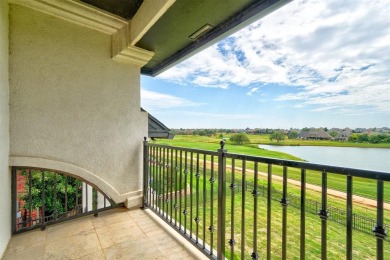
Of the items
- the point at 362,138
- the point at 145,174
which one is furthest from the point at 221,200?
the point at 145,174

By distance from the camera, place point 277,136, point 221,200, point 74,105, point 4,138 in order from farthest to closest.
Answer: point 277,136 → point 74,105 → point 4,138 → point 221,200

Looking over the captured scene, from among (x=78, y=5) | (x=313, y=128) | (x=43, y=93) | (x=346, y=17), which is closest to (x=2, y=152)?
(x=43, y=93)

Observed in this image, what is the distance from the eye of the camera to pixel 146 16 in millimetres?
2047

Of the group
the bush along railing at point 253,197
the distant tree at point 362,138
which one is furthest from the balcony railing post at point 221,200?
the distant tree at point 362,138

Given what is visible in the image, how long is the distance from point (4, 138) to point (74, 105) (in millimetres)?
769

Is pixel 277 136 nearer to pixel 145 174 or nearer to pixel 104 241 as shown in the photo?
pixel 145 174

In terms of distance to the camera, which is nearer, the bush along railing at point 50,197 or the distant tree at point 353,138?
the distant tree at point 353,138

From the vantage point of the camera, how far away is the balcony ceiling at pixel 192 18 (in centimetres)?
194

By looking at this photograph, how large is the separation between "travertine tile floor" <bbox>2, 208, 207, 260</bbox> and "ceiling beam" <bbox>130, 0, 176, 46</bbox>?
7.99 ft

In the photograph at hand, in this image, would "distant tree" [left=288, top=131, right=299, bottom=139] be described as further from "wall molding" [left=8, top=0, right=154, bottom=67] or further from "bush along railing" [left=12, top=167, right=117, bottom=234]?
"bush along railing" [left=12, top=167, right=117, bottom=234]

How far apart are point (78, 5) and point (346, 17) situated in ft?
17.5

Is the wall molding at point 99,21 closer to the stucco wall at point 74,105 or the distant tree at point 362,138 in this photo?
the stucco wall at point 74,105

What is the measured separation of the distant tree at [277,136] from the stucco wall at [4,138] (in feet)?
10.2

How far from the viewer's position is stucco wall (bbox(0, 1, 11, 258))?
1.69 meters
